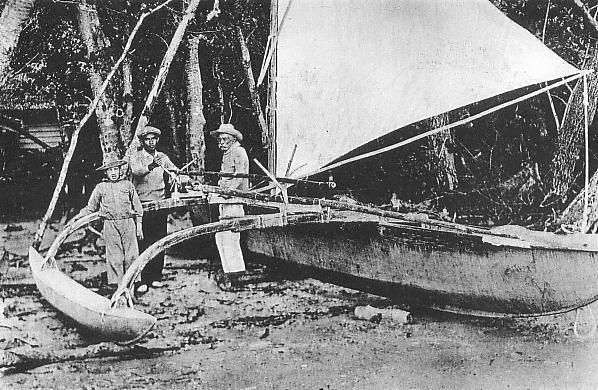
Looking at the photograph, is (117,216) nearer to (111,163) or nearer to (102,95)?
(111,163)

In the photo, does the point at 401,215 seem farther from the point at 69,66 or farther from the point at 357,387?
the point at 69,66

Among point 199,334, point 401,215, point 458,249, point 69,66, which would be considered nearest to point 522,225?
point 458,249

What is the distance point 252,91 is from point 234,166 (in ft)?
1.32

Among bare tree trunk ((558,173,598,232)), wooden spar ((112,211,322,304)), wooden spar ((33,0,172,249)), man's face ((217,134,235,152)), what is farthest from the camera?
bare tree trunk ((558,173,598,232))

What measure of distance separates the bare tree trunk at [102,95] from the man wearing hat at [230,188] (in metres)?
0.49

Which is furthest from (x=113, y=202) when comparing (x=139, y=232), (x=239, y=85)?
(x=239, y=85)

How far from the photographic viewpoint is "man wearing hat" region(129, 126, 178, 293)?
290 cm

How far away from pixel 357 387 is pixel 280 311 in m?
0.53

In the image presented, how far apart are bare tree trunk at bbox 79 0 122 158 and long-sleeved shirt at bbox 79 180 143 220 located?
0.17 metres

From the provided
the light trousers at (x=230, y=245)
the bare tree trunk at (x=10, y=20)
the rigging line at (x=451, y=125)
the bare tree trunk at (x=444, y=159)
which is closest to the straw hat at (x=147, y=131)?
the light trousers at (x=230, y=245)

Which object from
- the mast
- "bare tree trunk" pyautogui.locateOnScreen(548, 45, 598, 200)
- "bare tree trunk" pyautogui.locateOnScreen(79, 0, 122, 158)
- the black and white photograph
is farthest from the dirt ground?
"bare tree trunk" pyautogui.locateOnScreen(548, 45, 598, 200)

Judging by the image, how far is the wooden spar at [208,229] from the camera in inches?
103

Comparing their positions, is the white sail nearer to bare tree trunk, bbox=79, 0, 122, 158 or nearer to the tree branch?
the tree branch

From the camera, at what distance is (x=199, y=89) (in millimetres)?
2973
